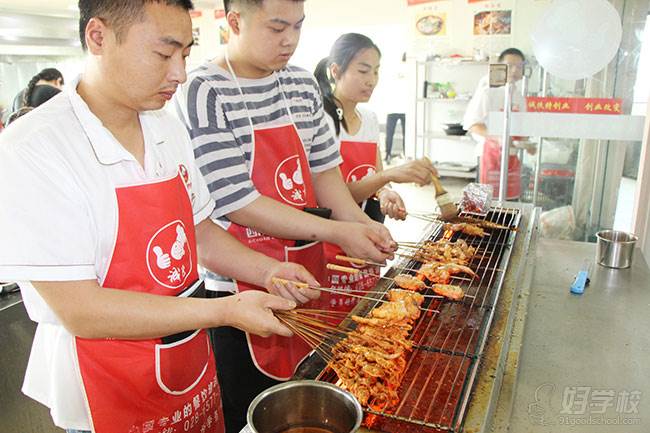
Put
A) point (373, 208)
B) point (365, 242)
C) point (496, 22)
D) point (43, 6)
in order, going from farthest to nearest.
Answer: point (43, 6) < point (496, 22) < point (373, 208) < point (365, 242)

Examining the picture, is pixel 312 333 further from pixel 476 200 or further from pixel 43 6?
pixel 43 6

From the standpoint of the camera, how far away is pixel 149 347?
1.70 meters

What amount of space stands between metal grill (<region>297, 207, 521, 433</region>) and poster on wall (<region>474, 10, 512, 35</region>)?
686 cm

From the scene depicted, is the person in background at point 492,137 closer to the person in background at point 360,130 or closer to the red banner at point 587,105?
the red banner at point 587,105

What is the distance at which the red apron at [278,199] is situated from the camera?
95.7 inches

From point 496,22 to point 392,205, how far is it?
20.8 feet

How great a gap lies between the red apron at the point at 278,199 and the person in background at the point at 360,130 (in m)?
0.65

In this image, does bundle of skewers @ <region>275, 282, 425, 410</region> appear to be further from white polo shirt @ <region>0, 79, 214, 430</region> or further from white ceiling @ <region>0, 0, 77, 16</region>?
white ceiling @ <region>0, 0, 77, 16</region>

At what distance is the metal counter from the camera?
2.89 metres

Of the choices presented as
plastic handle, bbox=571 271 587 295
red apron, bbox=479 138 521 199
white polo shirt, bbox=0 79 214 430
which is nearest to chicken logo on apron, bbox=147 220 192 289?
white polo shirt, bbox=0 79 214 430

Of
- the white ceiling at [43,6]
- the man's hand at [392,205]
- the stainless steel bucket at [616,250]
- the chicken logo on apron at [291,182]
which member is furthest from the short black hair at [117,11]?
the white ceiling at [43,6]

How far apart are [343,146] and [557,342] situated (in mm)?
1885

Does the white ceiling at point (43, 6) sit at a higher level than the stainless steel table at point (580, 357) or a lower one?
higher

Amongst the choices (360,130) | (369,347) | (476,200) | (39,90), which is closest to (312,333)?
(369,347)
